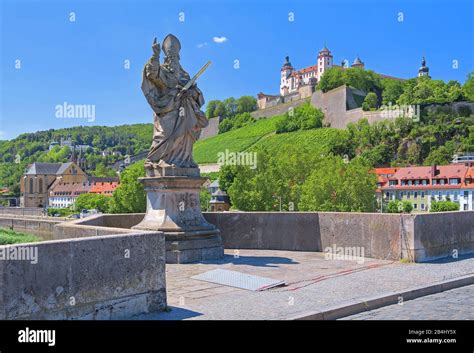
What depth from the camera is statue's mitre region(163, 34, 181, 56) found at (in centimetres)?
1139

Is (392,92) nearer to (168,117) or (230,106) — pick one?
(230,106)

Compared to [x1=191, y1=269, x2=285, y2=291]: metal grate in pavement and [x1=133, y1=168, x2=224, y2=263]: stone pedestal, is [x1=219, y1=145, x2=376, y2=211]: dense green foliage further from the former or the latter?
[x1=191, y1=269, x2=285, y2=291]: metal grate in pavement

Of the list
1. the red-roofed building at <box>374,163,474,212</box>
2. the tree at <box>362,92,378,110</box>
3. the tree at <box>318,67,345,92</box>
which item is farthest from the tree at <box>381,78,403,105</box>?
the red-roofed building at <box>374,163,474,212</box>

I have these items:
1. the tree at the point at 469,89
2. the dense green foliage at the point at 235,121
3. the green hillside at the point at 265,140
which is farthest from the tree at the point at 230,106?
the tree at the point at 469,89

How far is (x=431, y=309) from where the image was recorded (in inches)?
268

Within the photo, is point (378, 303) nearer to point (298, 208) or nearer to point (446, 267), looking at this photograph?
point (446, 267)

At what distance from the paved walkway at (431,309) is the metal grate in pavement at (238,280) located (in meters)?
1.77

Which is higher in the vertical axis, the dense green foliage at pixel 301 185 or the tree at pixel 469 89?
the tree at pixel 469 89

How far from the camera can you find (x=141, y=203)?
54.6 metres

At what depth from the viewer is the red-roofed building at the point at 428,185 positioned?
7400 cm

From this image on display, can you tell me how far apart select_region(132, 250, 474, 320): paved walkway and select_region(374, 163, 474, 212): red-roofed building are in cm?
6702
